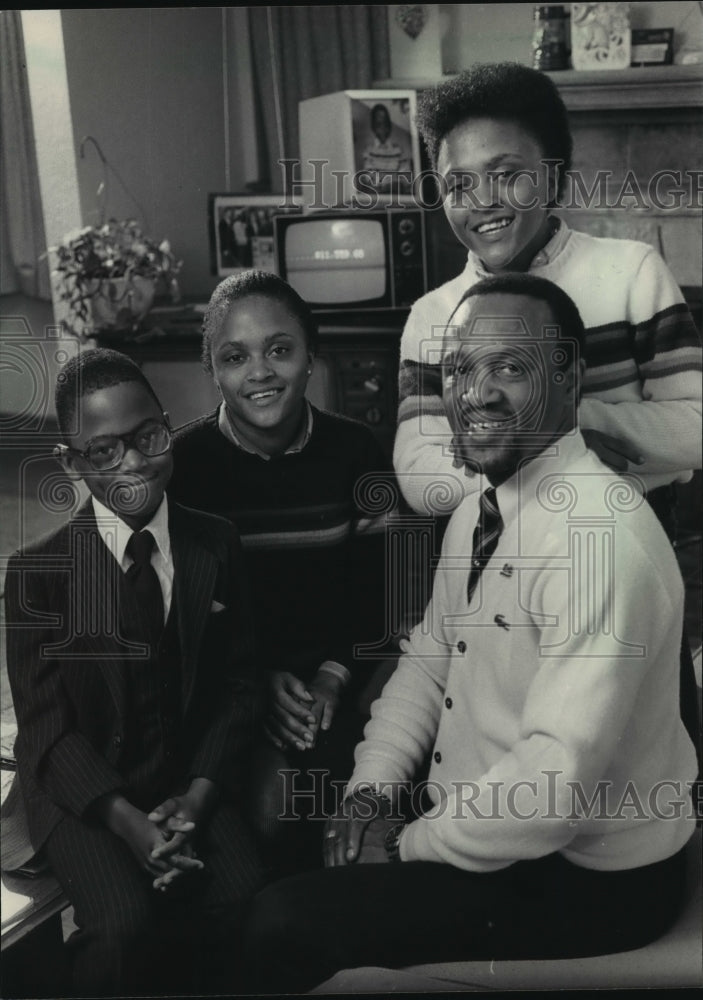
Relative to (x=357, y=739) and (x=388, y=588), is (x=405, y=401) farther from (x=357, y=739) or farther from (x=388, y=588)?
(x=357, y=739)

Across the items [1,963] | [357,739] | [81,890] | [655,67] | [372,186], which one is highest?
[655,67]

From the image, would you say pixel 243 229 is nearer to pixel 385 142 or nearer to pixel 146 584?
pixel 385 142

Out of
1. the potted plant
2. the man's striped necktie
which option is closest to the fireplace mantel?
the potted plant

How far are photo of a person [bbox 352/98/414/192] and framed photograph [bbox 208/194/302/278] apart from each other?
0.34ft

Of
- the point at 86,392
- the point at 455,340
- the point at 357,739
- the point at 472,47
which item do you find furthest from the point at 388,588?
the point at 472,47

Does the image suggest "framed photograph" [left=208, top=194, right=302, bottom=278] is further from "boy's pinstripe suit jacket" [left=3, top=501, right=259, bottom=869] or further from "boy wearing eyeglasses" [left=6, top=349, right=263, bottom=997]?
"boy's pinstripe suit jacket" [left=3, top=501, right=259, bottom=869]

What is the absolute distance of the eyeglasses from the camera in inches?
51.7

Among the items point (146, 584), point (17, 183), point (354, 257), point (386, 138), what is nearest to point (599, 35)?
point (386, 138)

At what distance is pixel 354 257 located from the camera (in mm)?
1408

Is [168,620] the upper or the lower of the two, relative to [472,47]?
lower

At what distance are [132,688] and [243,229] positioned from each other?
58cm

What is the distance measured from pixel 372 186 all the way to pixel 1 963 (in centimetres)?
109

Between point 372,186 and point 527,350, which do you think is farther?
point 372,186

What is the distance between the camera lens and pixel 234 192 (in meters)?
1.38
